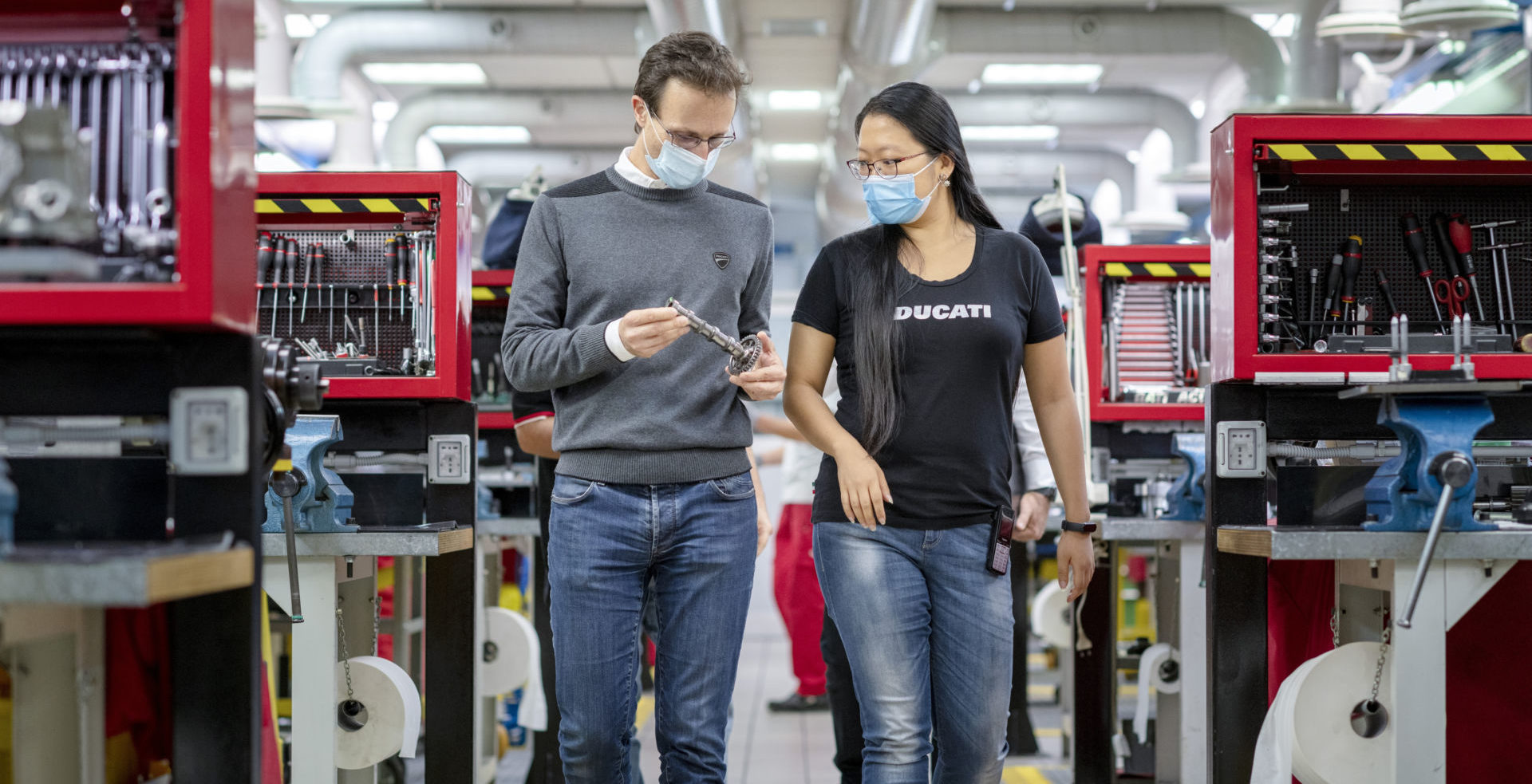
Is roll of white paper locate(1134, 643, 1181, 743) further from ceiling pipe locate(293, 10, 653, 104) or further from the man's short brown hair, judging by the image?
ceiling pipe locate(293, 10, 653, 104)

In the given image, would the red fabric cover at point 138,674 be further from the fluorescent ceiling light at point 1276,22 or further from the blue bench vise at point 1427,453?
the fluorescent ceiling light at point 1276,22

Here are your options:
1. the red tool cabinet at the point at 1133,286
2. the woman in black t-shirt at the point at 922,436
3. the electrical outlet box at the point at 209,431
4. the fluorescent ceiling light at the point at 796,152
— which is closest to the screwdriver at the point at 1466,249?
the woman in black t-shirt at the point at 922,436

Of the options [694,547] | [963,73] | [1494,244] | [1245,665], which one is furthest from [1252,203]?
[963,73]

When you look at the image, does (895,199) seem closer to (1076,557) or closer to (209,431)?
(1076,557)

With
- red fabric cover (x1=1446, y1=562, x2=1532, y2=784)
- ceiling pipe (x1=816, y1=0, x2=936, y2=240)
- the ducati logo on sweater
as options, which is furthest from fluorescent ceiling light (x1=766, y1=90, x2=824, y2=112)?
the ducati logo on sweater

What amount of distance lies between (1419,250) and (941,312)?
1.29m

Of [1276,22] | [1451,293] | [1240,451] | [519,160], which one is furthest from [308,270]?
[519,160]

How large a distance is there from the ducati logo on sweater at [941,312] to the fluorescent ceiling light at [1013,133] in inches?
334

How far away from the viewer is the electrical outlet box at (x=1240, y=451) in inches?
103

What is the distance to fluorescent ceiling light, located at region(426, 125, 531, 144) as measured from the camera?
1068 centimetres

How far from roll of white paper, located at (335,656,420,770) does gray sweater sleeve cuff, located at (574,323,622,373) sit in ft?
3.78

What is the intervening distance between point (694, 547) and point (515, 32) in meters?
6.59

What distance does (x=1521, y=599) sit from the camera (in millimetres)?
2652

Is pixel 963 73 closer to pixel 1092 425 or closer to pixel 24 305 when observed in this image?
pixel 1092 425
